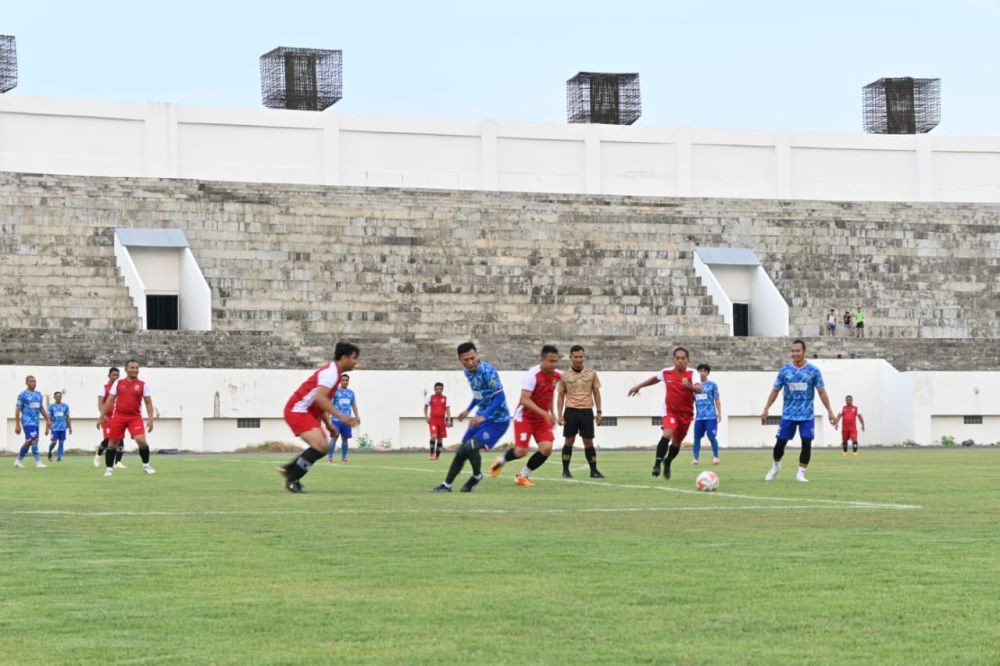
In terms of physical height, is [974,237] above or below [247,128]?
below

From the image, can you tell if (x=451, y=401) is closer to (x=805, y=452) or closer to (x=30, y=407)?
(x=30, y=407)

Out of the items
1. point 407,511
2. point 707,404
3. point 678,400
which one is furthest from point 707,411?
point 407,511

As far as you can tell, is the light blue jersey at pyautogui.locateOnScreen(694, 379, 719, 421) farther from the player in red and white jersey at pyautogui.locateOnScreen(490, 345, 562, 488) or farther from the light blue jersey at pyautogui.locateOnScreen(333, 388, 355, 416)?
the player in red and white jersey at pyautogui.locateOnScreen(490, 345, 562, 488)

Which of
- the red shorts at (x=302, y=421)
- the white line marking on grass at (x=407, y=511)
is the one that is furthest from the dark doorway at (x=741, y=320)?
the white line marking on grass at (x=407, y=511)

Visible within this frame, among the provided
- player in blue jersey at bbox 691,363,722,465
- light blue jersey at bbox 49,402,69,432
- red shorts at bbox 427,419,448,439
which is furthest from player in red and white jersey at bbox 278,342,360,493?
red shorts at bbox 427,419,448,439

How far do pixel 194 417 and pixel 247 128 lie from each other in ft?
80.3

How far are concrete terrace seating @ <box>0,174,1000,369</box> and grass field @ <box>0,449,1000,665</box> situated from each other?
31744 mm

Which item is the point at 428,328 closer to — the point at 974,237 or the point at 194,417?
the point at 194,417

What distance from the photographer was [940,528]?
13719 mm

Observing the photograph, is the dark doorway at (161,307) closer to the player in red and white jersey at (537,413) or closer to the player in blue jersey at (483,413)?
the player in red and white jersey at (537,413)

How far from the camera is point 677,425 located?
24422 mm

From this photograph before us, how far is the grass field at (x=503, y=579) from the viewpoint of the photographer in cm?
749

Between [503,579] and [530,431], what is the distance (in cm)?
1120

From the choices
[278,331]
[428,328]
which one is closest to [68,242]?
[278,331]
